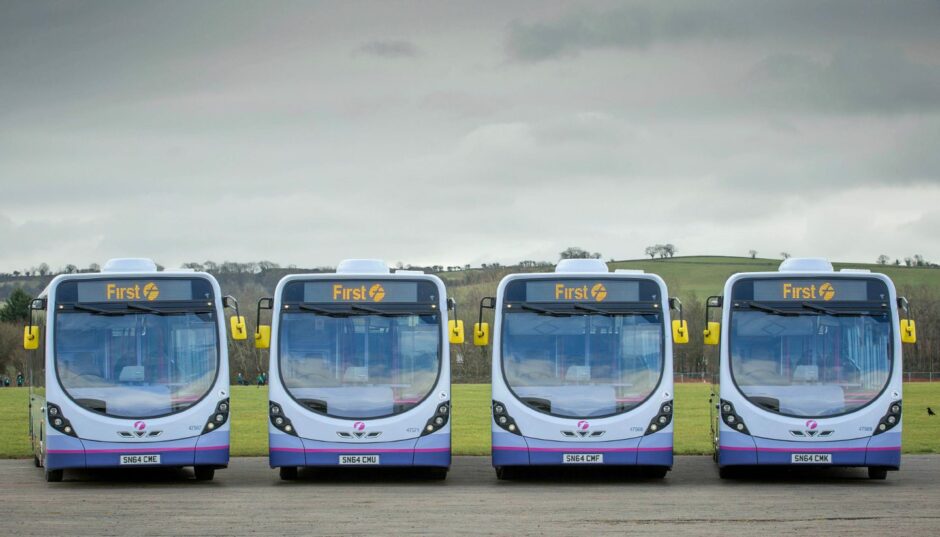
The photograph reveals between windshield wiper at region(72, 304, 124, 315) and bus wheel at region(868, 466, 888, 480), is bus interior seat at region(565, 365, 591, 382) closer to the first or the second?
bus wheel at region(868, 466, 888, 480)

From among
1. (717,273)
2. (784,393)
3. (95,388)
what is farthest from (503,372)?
(717,273)

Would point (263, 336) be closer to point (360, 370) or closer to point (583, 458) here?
point (360, 370)

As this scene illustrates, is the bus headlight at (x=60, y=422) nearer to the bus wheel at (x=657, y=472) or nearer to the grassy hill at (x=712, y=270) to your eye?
the bus wheel at (x=657, y=472)

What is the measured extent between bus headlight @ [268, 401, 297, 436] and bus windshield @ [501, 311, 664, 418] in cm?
328

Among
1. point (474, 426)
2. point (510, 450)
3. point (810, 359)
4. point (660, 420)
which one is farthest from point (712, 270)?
point (510, 450)

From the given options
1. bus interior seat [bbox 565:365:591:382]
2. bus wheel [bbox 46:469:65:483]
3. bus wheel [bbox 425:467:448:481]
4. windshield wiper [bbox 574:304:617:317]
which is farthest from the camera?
bus wheel [bbox 425:467:448:481]

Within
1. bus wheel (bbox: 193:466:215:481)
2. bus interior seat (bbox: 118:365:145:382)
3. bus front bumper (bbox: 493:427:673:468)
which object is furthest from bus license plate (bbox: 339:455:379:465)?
bus interior seat (bbox: 118:365:145:382)

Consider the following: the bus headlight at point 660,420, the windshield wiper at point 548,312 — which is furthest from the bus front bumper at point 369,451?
the bus headlight at point 660,420

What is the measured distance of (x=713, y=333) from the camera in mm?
21625

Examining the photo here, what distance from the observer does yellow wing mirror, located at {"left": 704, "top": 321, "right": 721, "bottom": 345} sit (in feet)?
70.7

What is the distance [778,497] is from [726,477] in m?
3.68

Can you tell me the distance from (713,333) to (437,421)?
4490 mm

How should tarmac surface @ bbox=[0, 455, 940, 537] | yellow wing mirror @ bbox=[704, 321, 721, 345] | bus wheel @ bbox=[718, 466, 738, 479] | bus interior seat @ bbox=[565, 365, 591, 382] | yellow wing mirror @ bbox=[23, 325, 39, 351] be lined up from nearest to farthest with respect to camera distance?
1. tarmac surface @ bbox=[0, 455, 940, 537]
2. bus interior seat @ bbox=[565, 365, 591, 382]
3. yellow wing mirror @ bbox=[23, 325, 39, 351]
4. yellow wing mirror @ bbox=[704, 321, 721, 345]
5. bus wheel @ bbox=[718, 466, 738, 479]

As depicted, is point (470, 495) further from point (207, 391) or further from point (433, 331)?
point (207, 391)
